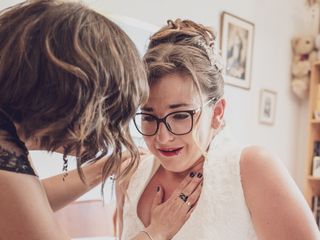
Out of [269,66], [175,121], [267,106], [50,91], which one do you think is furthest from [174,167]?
[269,66]

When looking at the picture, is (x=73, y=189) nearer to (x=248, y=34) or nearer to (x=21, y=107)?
(x=21, y=107)

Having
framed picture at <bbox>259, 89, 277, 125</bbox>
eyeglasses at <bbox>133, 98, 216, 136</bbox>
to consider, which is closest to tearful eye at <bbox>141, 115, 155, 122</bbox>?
eyeglasses at <bbox>133, 98, 216, 136</bbox>

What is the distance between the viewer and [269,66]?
10.9 ft

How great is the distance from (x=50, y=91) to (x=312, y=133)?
2864 mm

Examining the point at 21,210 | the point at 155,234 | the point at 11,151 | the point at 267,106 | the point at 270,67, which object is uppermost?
the point at 270,67

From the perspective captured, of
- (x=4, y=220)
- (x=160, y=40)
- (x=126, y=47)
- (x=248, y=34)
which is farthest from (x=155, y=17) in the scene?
(x=4, y=220)

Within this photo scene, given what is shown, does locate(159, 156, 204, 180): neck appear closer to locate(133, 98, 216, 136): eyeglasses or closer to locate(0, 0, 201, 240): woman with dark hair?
locate(133, 98, 216, 136): eyeglasses

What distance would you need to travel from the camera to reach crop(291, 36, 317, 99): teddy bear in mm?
3393

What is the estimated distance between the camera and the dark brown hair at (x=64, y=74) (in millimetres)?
785

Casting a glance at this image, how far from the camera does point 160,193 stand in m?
1.28

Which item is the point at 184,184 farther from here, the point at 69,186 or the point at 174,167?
the point at 69,186

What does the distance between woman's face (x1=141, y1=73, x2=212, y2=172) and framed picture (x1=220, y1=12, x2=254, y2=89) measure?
1740mm

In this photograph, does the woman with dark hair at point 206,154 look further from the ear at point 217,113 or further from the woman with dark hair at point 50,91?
the woman with dark hair at point 50,91

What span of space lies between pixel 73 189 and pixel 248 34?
7.09 ft
